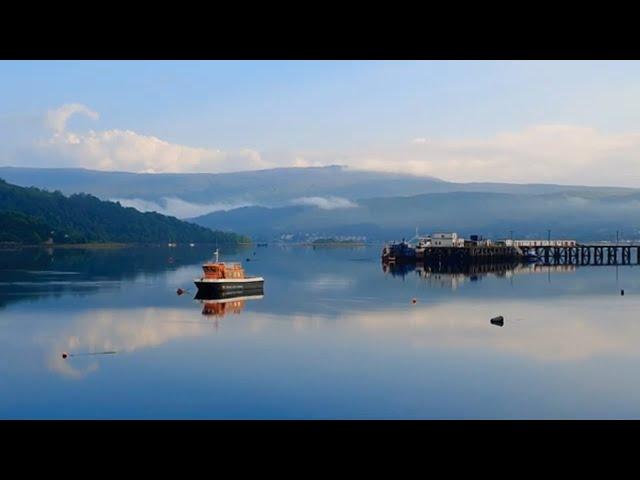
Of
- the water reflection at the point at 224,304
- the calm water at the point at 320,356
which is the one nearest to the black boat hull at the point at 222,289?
the water reflection at the point at 224,304

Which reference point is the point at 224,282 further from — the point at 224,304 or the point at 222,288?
the point at 224,304

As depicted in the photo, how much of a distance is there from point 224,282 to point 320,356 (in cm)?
2310

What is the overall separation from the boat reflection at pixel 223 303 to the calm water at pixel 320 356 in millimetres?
362

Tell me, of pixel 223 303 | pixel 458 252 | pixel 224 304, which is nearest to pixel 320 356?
pixel 224 304

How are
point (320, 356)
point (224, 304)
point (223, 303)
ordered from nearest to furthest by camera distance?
point (320, 356) < point (224, 304) < point (223, 303)

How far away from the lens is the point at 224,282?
Answer: 49.6m

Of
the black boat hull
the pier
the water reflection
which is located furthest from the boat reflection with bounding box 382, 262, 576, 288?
the water reflection

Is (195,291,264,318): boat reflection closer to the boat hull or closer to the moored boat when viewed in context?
the boat hull

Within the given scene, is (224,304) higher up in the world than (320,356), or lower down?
higher up

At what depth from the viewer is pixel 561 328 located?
1401 inches

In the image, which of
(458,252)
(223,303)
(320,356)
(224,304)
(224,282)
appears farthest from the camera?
(458,252)

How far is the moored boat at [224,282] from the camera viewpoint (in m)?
49.5

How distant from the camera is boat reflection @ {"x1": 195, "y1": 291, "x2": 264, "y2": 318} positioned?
1654 inches
